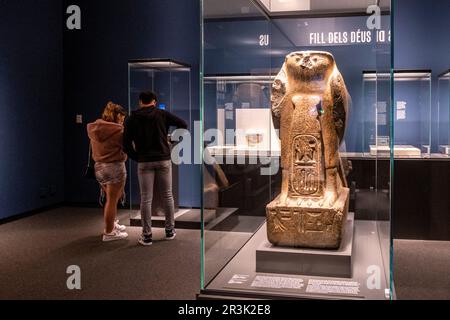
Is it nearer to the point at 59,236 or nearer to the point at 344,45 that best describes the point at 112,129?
the point at 59,236

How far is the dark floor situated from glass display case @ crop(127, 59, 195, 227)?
55cm

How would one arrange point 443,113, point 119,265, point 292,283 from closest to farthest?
point 292,283 → point 119,265 → point 443,113

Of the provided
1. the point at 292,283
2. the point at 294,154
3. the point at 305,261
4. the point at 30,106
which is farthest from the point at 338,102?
the point at 30,106

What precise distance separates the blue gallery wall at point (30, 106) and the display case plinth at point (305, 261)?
4354mm

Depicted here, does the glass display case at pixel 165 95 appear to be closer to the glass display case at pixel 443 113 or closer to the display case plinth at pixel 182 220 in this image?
the display case plinth at pixel 182 220

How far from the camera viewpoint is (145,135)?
17.1 ft

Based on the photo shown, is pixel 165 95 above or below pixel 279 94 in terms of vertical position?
above

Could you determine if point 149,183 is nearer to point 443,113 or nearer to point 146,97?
point 146,97

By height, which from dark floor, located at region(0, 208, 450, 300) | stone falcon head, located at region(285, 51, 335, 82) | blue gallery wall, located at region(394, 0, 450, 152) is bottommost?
dark floor, located at region(0, 208, 450, 300)

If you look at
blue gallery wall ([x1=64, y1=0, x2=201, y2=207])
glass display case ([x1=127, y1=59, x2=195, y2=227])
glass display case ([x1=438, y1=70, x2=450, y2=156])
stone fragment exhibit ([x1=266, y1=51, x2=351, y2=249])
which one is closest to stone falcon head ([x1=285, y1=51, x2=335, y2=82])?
stone fragment exhibit ([x1=266, y1=51, x2=351, y2=249])

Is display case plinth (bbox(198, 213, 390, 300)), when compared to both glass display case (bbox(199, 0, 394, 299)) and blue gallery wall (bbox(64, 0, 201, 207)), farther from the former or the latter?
blue gallery wall (bbox(64, 0, 201, 207))

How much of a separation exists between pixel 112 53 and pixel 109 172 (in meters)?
2.86

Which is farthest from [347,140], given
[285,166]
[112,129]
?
[112,129]

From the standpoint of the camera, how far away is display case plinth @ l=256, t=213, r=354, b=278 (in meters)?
3.42
